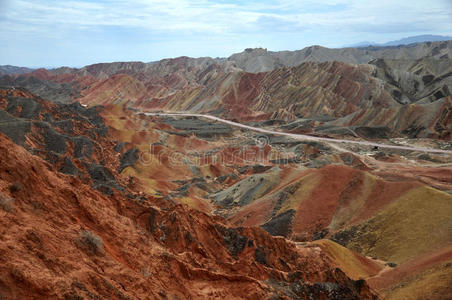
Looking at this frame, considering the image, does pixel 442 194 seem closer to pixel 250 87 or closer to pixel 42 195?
pixel 42 195

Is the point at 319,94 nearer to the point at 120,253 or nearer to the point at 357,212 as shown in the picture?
the point at 357,212

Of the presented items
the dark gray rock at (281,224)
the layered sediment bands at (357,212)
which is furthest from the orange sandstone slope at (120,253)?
the dark gray rock at (281,224)

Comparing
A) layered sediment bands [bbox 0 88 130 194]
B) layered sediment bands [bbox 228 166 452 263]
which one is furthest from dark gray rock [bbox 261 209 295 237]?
layered sediment bands [bbox 0 88 130 194]

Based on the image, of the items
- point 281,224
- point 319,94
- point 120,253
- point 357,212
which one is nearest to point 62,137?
point 281,224

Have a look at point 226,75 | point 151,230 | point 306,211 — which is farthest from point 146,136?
point 226,75

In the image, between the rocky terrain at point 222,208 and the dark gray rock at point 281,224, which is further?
the dark gray rock at point 281,224

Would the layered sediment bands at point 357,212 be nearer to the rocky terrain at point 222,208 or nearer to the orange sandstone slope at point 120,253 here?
the rocky terrain at point 222,208
